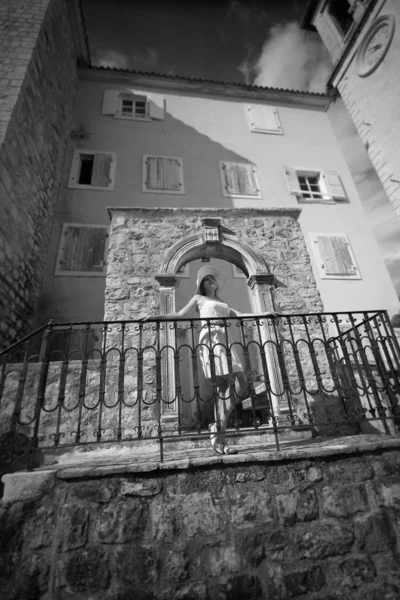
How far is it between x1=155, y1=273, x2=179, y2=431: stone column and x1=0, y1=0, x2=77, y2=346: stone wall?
338cm

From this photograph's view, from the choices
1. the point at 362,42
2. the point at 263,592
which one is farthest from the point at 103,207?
the point at 362,42

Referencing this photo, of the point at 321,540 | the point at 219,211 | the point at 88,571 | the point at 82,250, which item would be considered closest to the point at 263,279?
the point at 219,211

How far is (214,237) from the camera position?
563 centimetres

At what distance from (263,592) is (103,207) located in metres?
9.01

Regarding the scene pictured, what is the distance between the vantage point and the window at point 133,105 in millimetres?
10688

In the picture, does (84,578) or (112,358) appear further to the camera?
(112,358)

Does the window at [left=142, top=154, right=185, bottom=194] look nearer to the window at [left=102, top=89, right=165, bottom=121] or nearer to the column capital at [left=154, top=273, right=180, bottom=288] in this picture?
the window at [left=102, top=89, right=165, bottom=121]

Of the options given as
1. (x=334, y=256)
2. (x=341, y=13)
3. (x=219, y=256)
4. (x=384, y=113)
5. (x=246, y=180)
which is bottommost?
(x=219, y=256)

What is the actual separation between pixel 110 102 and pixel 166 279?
9.07m

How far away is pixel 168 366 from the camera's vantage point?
180 inches

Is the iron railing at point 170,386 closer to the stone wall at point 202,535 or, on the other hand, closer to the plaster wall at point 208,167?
the stone wall at point 202,535

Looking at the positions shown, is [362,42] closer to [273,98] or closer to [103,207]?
[273,98]

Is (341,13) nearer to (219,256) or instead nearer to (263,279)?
(219,256)

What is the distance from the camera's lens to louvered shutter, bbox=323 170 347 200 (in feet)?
34.2
